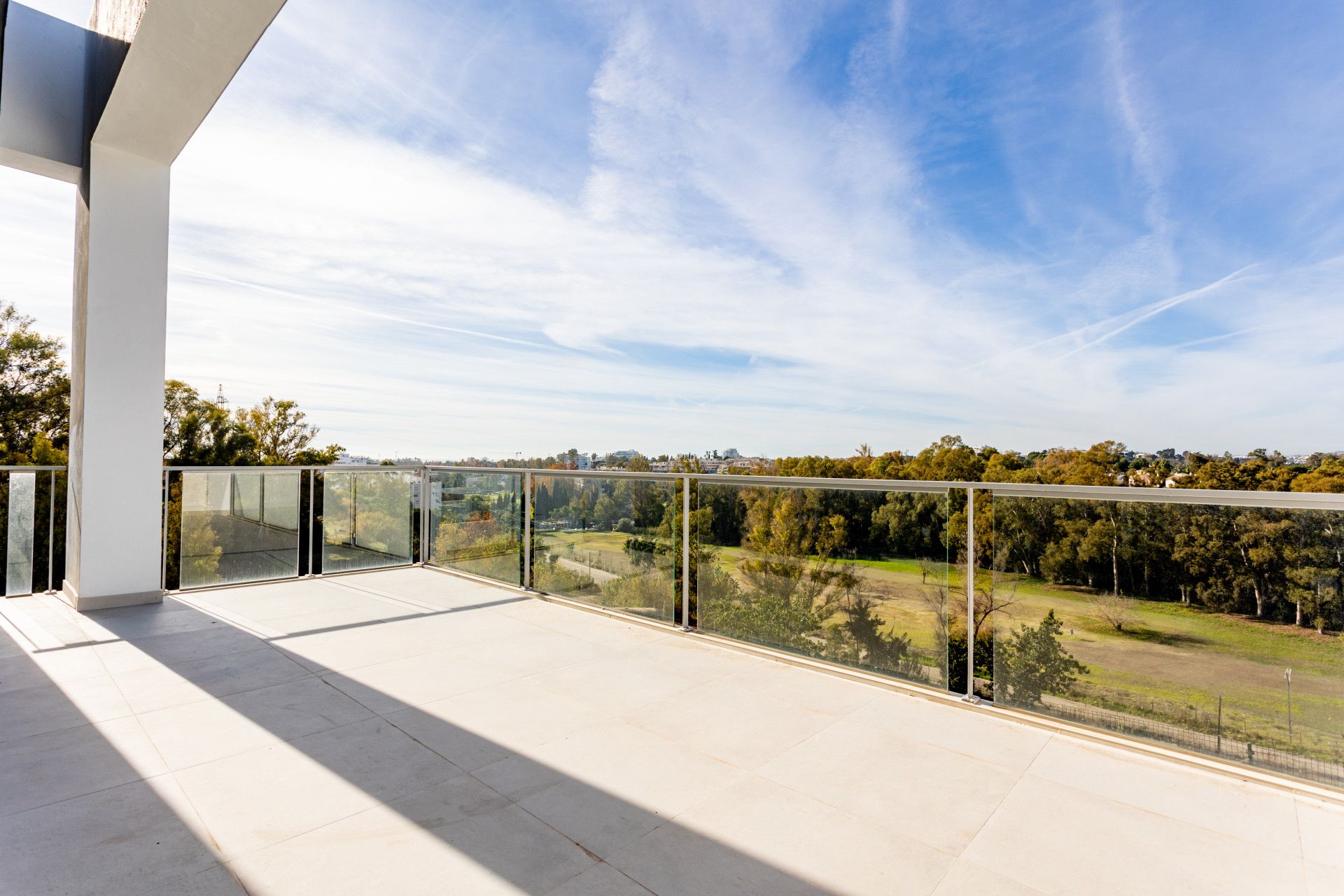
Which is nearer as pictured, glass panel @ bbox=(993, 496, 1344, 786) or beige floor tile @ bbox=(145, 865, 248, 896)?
beige floor tile @ bbox=(145, 865, 248, 896)

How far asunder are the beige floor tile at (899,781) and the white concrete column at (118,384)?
4.72m

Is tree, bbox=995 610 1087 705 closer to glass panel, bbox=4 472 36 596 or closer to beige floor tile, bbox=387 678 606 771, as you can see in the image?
beige floor tile, bbox=387 678 606 771

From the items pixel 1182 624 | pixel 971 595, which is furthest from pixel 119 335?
pixel 1182 624

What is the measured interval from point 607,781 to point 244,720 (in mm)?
1574

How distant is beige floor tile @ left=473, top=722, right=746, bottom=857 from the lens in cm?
190

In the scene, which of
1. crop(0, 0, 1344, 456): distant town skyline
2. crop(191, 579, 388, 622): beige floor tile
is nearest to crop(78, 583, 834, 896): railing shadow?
crop(191, 579, 388, 622): beige floor tile

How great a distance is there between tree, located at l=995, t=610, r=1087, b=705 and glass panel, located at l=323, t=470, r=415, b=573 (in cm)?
530

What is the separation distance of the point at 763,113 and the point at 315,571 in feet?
51.2

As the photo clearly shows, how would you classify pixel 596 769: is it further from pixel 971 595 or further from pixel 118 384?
pixel 118 384

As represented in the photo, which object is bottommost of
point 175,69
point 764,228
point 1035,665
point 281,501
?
point 1035,665

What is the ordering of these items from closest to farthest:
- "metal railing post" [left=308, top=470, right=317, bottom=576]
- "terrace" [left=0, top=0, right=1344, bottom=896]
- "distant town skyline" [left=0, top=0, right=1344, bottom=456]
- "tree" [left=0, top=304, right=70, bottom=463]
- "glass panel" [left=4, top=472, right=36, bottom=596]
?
"terrace" [left=0, top=0, right=1344, bottom=896] → "glass panel" [left=4, top=472, right=36, bottom=596] → "metal railing post" [left=308, top=470, right=317, bottom=576] → "distant town skyline" [left=0, top=0, right=1344, bottom=456] → "tree" [left=0, top=304, right=70, bottom=463]

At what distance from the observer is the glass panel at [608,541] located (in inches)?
168

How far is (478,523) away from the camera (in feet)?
19.2

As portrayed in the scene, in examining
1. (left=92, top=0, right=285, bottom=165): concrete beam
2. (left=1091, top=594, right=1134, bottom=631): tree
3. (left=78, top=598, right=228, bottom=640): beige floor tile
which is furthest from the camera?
(left=78, top=598, right=228, bottom=640): beige floor tile
